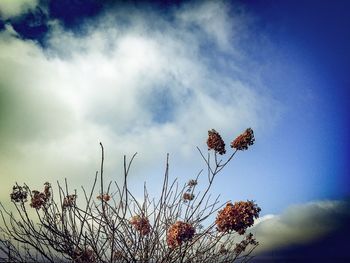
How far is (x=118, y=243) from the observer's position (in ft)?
12.0

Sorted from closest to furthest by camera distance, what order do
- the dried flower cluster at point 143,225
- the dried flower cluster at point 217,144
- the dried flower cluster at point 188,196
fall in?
the dried flower cluster at point 143,225, the dried flower cluster at point 217,144, the dried flower cluster at point 188,196

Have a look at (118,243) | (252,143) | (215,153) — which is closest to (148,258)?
(118,243)

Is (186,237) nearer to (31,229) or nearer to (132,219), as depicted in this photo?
(132,219)

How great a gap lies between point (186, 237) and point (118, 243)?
1.24 meters

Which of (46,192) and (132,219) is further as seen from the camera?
(46,192)

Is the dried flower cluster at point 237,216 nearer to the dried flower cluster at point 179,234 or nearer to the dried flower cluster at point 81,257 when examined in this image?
the dried flower cluster at point 179,234

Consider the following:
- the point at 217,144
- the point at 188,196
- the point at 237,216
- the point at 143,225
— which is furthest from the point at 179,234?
the point at 188,196

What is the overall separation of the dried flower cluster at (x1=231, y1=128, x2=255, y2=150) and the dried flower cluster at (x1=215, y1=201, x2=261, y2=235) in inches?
52.2

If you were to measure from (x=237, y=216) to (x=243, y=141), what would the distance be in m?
1.49

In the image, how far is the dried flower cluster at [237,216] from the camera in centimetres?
280

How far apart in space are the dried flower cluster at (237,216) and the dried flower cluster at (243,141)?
52.2 inches

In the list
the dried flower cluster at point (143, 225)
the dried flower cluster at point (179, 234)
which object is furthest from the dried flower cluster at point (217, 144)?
the dried flower cluster at point (179, 234)

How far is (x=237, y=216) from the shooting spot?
110 inches

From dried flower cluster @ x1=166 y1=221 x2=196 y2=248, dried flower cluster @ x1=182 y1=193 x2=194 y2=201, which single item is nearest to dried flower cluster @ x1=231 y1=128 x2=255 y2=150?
dried flower cluster @ x1=182 y1=193 x2=194 y2=201
